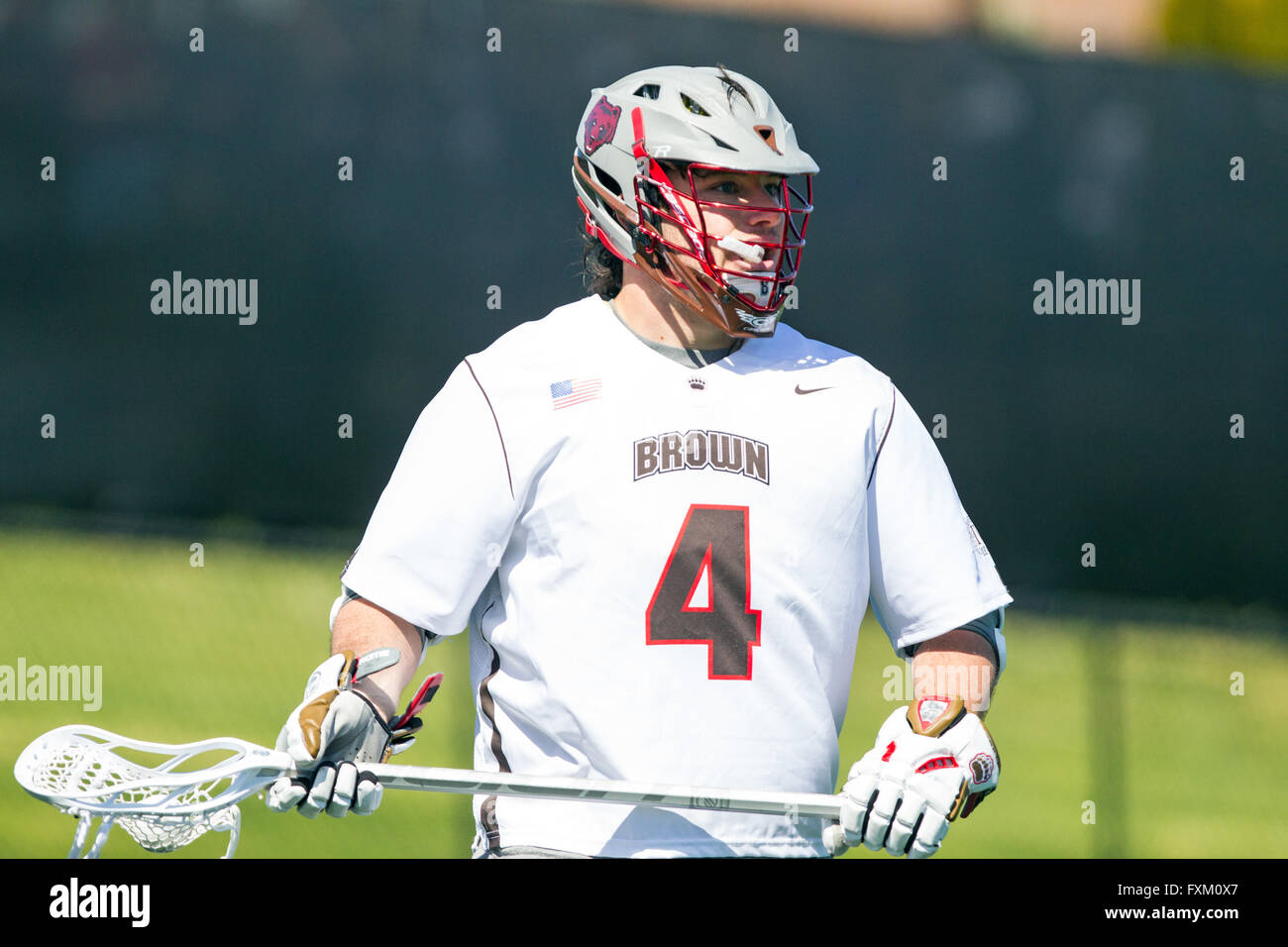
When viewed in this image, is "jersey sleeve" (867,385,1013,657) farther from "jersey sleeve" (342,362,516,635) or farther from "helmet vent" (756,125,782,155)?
"jersey sleeve" (342,362,516,635)

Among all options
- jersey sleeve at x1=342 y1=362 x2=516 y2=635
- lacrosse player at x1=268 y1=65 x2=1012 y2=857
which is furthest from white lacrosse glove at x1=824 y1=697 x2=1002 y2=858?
jersey sleeve at x1=342 y1=362 x2=516 y2=635

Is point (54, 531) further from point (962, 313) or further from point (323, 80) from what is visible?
point (962, 313)

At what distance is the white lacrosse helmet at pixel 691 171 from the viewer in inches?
111

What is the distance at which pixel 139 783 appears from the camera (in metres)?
2.65

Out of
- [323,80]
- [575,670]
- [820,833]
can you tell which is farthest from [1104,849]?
[323,80]

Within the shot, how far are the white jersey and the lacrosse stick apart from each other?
8 cm

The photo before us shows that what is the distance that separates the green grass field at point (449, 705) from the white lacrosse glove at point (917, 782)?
2475 mm

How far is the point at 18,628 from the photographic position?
6.57m

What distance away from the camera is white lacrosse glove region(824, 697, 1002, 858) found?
8.54 feet

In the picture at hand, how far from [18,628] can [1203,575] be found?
5.00m
